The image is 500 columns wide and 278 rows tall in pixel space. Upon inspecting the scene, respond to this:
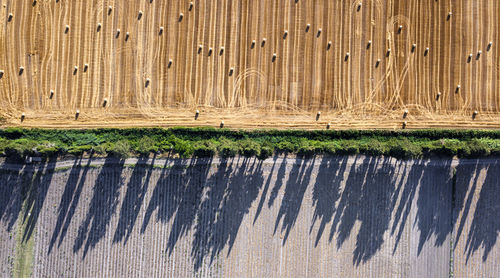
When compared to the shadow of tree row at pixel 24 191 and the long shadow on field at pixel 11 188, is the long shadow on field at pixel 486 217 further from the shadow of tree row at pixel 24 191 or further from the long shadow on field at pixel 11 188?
the long shadow on field at pixel 11 188

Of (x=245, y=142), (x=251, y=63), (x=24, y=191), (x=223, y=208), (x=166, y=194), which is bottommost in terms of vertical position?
(x=223, y=208)

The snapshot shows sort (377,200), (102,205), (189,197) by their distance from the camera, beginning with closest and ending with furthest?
(102,205) → (189,197) → (377,200)

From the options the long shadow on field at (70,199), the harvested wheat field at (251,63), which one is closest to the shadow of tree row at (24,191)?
the long shadow on field at (70,199)

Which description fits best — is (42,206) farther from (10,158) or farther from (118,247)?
(118,247)

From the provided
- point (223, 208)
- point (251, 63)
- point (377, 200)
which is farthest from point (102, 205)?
point (377, 200)

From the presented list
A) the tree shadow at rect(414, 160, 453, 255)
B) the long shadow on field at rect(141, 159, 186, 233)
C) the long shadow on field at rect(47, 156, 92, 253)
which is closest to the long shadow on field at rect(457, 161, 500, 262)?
the tree shadow at rect(414, 160, 453, 255)

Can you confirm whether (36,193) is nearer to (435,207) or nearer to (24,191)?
(24,191)

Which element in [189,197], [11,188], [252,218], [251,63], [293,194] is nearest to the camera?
[11,188]
